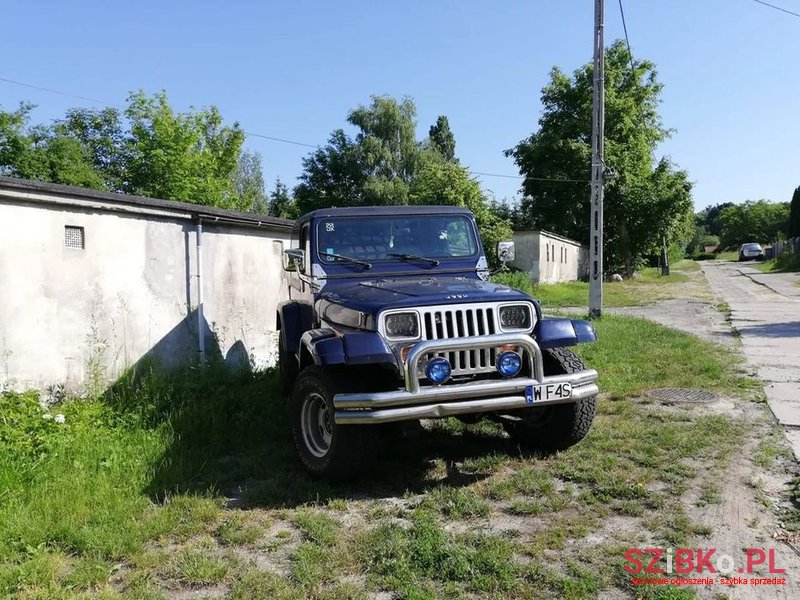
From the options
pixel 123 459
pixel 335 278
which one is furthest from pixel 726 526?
pixel 123 459

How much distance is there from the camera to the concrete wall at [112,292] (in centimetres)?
573

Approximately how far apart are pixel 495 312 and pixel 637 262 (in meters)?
33.5

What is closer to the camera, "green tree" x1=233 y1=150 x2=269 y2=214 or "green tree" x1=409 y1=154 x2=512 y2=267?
"green tree" x1=409 y1=154 x2=512 y2=267

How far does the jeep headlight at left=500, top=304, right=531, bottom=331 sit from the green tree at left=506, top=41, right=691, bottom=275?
29293 mm

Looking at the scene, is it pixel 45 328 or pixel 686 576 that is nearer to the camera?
pixel 686 576

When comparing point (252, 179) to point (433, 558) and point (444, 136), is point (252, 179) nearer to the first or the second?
point (444, 136)

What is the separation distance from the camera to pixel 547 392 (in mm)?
4164

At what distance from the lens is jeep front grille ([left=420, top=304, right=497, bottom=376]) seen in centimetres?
411

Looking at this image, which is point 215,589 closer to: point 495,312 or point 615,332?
point 495,312

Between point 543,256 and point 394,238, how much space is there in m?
20.9

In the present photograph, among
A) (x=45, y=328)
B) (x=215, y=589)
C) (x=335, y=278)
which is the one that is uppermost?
(x=335, y=278)

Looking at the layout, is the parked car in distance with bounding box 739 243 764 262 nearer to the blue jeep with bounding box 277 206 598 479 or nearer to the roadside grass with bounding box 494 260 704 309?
the roadside grass with bounding box 494 260 704 309

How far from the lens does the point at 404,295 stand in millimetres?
4344

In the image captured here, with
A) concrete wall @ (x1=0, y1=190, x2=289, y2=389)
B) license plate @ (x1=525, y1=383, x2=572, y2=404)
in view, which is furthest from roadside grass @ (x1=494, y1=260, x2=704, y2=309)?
license plate @ (x1=525, y1=383, x2=572, y2=404)
